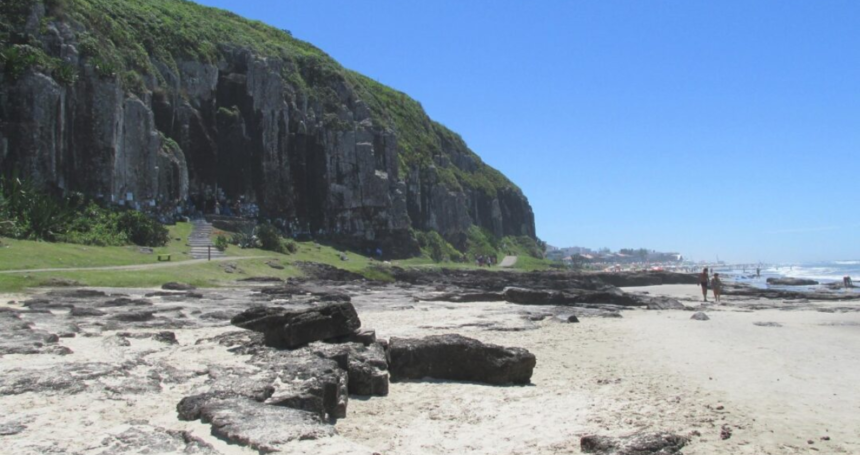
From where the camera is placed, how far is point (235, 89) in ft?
221

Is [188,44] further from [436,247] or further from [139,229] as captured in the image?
[436,247]

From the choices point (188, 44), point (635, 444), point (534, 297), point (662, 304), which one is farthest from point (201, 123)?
point (635, 444)

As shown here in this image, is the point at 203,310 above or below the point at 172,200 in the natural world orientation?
below

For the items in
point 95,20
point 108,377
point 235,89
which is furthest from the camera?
point 235,89

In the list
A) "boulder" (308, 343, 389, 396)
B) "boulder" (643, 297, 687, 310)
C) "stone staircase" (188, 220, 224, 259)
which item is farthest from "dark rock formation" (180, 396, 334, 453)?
"stone staircase" (188, 220, 224, 259)

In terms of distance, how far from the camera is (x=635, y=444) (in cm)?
720

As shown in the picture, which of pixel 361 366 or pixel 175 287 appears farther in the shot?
pixel 175 287

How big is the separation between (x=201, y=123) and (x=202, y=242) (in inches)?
779

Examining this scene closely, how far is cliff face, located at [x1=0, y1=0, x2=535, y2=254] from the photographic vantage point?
140 feet

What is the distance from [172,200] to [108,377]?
47.8 metres

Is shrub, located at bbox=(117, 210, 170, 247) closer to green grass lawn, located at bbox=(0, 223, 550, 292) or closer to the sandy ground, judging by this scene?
green grass lawn, located at bbox=(0, 223, 550, 292)

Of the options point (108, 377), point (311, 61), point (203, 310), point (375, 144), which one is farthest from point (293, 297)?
point (311, 61)

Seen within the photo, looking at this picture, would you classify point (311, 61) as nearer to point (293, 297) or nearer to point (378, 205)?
point (378, 205)

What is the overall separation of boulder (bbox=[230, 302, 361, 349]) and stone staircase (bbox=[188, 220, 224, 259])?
3018 cm
